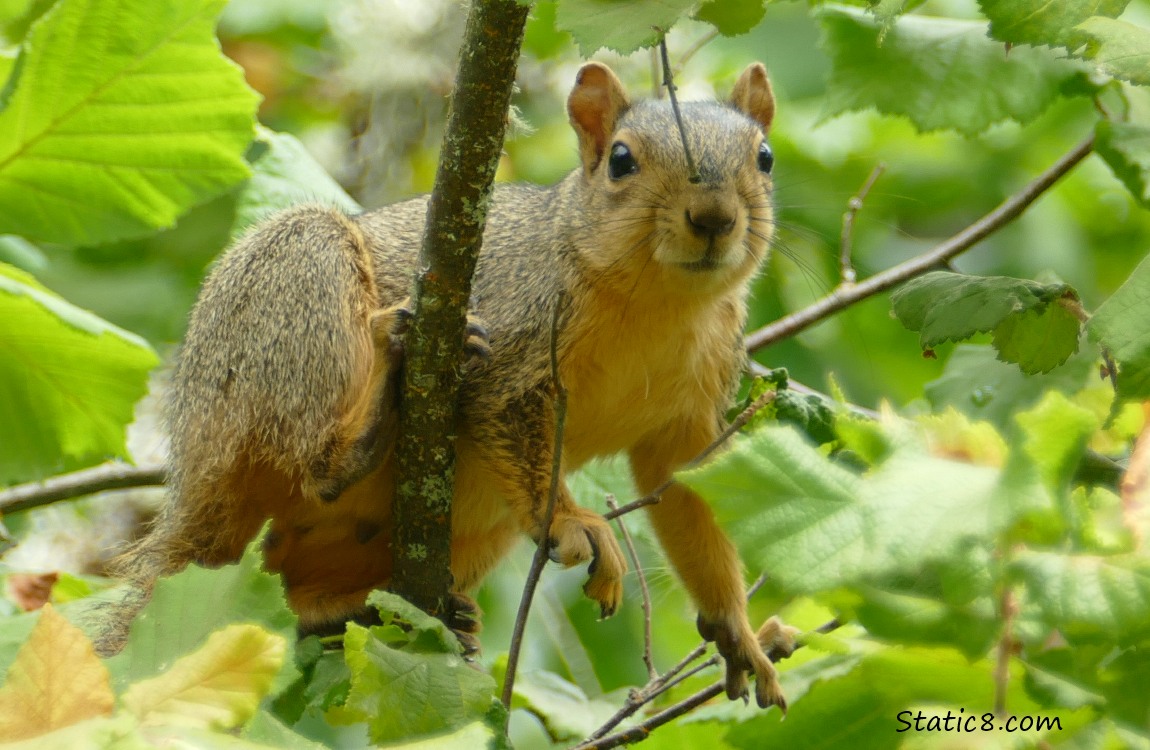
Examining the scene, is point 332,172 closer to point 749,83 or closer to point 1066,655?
point 749,83

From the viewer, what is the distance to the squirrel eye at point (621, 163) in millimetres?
3082

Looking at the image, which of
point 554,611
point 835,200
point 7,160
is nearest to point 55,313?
point 7,160

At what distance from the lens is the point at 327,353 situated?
115 inches

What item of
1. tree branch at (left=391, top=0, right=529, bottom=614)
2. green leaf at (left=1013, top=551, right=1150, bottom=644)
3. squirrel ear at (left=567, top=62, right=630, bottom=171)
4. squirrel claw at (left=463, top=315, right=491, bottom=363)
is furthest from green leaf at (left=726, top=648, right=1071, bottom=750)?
squirrel ear at (left=567, top=62, right=630, bottom=171)

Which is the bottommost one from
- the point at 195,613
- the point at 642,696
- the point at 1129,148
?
the point at 642,696

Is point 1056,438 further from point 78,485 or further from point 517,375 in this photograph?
point 78,485

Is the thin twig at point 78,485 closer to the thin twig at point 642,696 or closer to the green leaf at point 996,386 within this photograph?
the thin twig at point 642,696

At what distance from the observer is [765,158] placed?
3205mm

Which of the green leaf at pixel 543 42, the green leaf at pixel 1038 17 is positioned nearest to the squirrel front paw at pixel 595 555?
the green leaf at pixel 1038 17

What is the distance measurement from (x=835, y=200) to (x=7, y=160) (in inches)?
116

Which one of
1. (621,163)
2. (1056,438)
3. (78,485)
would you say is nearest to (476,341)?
(621,163)

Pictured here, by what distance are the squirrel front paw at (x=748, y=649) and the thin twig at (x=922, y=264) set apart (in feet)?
2.95

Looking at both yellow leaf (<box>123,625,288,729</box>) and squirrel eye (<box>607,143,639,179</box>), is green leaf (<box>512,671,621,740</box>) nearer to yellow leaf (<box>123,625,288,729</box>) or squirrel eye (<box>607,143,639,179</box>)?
squirrel eye (<box>607,143,639,179</box>)

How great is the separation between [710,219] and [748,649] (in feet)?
3.37
